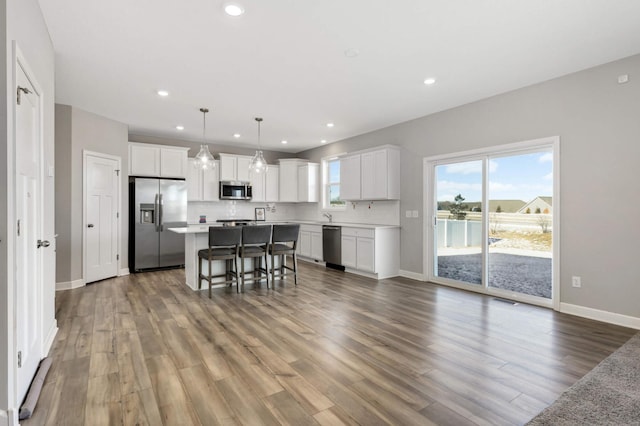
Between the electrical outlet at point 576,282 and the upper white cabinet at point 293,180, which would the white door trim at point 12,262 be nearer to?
the electrical outlet at point 576,282

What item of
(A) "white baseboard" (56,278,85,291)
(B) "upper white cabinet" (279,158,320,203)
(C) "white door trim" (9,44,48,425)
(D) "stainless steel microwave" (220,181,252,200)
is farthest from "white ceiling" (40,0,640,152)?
(B) "upper white cabinet" (279,158,320,203)

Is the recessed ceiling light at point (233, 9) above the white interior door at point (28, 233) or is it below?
above

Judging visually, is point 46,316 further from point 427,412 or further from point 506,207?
point 506,207

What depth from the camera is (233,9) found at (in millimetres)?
2404

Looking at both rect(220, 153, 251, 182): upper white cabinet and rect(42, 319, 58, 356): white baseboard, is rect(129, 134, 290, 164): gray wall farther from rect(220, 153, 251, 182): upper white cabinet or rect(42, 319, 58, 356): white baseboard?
rect(42, 319, 58, 356): white baseboard

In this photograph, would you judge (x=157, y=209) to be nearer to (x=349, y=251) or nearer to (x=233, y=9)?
(x=349, y=251)

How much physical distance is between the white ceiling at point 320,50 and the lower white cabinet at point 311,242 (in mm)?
2803

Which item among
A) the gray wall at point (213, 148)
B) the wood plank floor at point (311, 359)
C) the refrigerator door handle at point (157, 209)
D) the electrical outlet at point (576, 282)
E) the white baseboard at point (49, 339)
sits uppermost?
the gray wall at point (213, 148)

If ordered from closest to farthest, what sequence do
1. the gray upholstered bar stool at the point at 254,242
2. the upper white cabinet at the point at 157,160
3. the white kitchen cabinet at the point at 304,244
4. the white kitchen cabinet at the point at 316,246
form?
the gray upholstered bar stool at the point at 254,242 < the upper white cabinet at the point at 157,160 < the white kitchen cabinet at the point at 316,246 < the white kitchen cabinet at the point at 304,244

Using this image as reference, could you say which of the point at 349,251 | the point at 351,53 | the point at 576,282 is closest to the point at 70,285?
the point at 349,251

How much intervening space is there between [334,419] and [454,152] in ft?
13.6

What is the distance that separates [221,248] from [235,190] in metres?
2.79

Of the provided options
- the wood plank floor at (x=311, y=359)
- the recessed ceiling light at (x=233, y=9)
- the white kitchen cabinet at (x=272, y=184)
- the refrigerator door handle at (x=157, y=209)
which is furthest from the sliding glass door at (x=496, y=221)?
the refrigerator door handle at (x=157, y=209)

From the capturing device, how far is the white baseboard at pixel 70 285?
4609 mm
